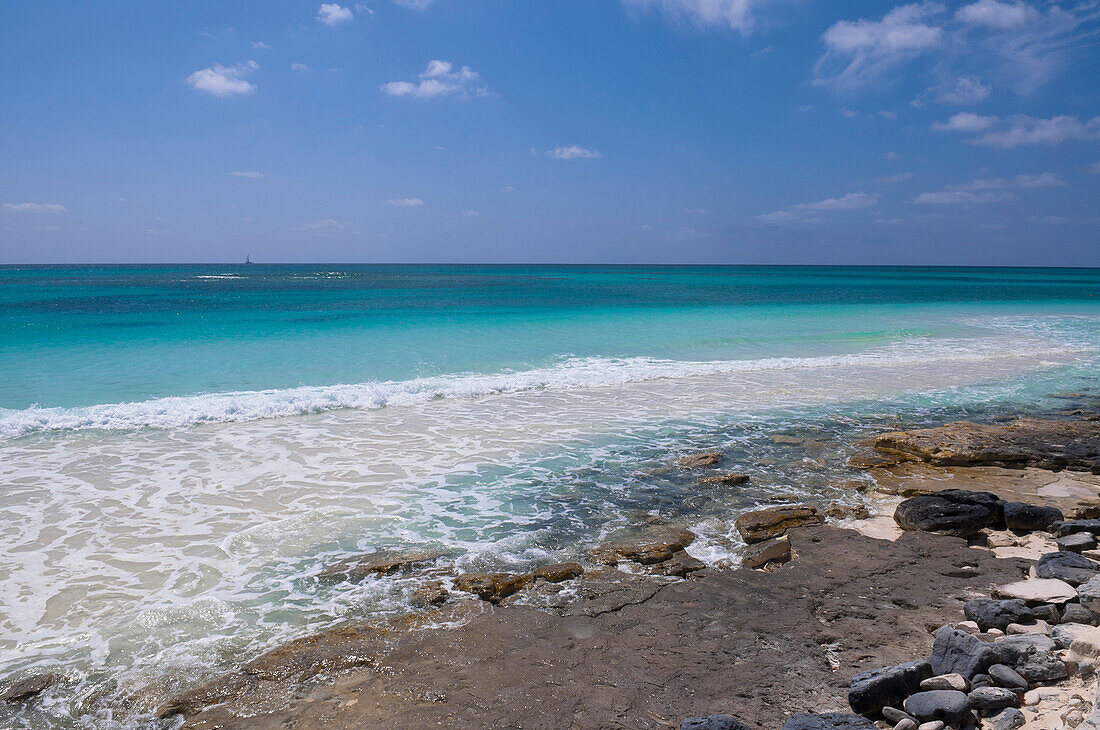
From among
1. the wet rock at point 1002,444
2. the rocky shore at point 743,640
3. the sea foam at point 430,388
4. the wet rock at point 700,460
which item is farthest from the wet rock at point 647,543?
the sea foam at point 430,388

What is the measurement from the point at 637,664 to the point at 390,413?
8496 mm

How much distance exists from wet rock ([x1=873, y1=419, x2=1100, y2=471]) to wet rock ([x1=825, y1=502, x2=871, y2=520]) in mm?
2557

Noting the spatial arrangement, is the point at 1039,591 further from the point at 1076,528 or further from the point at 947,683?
the point at 947,683

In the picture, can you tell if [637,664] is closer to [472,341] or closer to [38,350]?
[472,341]

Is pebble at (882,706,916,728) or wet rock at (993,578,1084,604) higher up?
wet rock at (993,578,1084,604)

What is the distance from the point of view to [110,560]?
19.8 ft

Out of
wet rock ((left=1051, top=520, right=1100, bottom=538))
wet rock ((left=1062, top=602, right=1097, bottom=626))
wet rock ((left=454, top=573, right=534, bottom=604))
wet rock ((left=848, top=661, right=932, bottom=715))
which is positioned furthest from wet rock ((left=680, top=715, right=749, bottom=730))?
wet rock ((left=1051, top=520, right=1100, bottom=538))

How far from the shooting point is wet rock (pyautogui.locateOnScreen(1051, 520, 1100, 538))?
20.0 feet

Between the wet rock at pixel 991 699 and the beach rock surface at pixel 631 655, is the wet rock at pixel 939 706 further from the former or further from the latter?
the beach rock surface at pixel 631 655

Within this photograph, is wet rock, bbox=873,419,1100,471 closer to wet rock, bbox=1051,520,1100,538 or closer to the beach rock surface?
wet rock, bbox=1051,520,1100,538

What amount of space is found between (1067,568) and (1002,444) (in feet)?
15.3

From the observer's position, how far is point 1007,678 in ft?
12.3

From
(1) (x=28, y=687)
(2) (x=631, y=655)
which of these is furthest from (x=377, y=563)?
(2) (x=631, y=655)

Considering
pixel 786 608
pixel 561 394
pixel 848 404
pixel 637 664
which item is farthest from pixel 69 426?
pixel 848 404
